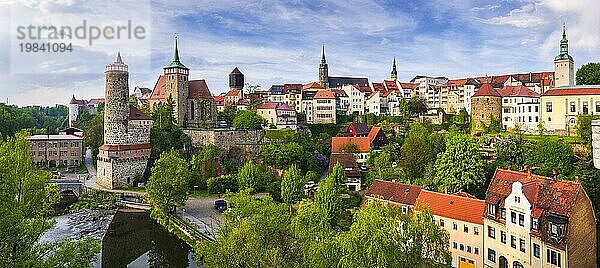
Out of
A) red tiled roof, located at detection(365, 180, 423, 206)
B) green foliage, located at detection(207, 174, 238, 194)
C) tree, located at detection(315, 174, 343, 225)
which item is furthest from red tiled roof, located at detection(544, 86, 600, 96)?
green foliage, located at detection(207, 174, 238, 194)

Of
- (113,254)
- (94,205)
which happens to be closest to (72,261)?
(113,254)

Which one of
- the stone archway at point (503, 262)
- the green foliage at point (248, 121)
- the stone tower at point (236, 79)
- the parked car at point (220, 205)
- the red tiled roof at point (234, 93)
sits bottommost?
the stone archway at point (503, 262)

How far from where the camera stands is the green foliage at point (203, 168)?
135ft

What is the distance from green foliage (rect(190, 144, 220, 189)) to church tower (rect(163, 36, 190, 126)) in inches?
373

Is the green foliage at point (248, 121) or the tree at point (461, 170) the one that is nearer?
the tree at point (461, 170)

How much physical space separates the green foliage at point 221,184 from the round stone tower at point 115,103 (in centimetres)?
966

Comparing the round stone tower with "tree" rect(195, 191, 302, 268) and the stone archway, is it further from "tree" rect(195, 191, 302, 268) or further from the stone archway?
the stone archway

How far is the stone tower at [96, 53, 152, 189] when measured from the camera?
4247cm

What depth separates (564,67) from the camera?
47.3 metres

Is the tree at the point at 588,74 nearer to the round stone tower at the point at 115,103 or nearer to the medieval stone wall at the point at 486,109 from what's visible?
the medieval stone wall at the point at 486,109

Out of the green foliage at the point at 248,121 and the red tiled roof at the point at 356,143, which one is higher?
the green foliage at the point at 248,121

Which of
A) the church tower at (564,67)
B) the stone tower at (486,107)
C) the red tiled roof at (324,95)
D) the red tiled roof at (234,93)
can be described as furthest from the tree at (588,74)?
the red tiled roof at (234,93)

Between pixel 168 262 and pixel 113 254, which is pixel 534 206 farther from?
pixel 113 254

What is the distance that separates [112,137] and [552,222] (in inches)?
1431
